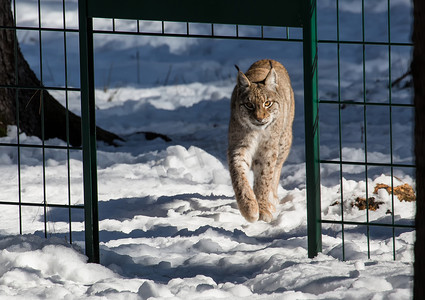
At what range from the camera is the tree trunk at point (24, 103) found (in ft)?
24.2

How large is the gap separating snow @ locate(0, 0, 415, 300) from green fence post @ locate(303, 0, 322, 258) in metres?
0.17

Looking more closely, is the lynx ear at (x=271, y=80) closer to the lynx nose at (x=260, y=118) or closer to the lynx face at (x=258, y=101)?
the lynx face at (x=258, y=101)

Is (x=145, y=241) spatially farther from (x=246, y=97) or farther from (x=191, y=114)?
(x=191, y=114)

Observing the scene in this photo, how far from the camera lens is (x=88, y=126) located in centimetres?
462

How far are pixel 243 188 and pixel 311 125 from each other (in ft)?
5.65

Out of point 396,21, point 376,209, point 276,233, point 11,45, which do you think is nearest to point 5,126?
point 11,45

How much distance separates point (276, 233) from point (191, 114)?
4653 millimetres

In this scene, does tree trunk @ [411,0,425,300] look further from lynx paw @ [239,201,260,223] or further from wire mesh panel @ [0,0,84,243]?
lynx paw @ [239,201,260,223]

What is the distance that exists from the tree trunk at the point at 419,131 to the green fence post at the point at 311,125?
1635 millimetres

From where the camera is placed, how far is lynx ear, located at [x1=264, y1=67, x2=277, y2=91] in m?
6.40

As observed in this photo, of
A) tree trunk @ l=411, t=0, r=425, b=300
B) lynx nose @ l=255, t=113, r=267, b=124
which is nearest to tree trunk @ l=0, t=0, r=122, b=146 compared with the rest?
lynx nose @ l=255, t=113, r=267, b=124

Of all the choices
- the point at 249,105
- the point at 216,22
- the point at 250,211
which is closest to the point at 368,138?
the point at 249,105

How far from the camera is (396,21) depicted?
13195 millimetres

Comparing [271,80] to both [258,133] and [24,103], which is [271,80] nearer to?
[258,133]
